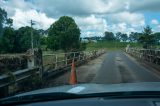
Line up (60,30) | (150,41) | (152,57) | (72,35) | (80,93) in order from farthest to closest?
(60,30) < (72,35) < (150,41) < (152,57) < (80,93)

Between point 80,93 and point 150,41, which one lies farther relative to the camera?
point 150,41

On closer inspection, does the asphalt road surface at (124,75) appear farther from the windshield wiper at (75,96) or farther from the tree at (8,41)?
the tree at (8,41)

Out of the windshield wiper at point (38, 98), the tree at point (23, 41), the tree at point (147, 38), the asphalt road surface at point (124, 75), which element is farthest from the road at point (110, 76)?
the tree at point (23, 41)

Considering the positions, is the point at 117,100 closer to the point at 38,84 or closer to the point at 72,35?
the point at 38,84

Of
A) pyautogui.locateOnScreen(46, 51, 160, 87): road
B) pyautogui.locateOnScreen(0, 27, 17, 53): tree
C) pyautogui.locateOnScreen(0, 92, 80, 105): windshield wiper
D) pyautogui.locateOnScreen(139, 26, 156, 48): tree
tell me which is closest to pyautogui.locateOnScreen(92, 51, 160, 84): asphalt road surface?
pyautogui.locateOnScreen(46, 51, 160, 87): road

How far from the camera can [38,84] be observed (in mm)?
→ 17109

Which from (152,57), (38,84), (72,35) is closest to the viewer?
(38,84)

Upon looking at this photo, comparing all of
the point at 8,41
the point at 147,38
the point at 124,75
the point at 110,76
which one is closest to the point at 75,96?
the point at 110,76

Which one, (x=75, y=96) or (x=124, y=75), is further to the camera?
(x=124, y=75)

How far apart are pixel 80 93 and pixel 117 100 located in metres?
0.31

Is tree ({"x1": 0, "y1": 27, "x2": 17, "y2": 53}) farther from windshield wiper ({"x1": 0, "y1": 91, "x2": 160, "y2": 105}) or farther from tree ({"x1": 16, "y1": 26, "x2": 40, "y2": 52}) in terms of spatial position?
windshield wiper ({"x1": 0, "y1": 91, "x2": 160, "y2": 105})

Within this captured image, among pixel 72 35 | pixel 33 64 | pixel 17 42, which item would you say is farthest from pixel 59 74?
Answer: pixel 17 42

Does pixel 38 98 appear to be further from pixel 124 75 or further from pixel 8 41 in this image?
pixel 8 41

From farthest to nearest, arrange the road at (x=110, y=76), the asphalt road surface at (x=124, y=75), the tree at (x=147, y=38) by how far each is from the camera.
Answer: the tree at (x=147, y=38) < the asphalt road surface at (x=124, y=75) < the road at (x=110, y=76)
